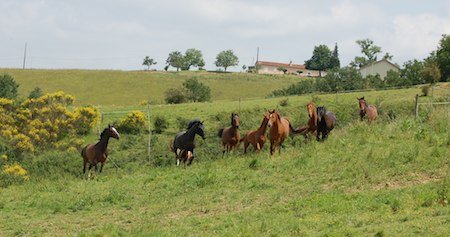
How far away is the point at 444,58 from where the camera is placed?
60.2 meters

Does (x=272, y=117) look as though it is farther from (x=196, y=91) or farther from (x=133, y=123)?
(x=196, y=91)

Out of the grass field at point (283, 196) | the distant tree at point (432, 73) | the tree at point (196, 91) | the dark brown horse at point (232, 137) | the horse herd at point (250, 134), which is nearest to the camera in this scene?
the grass field at point (283, 196)

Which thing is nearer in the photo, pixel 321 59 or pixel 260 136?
pixel 260 136

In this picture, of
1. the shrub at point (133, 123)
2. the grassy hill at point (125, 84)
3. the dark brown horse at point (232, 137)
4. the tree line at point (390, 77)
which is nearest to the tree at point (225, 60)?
the grassy hill at point (125, 84)

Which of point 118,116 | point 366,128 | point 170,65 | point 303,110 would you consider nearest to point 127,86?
point 118,116

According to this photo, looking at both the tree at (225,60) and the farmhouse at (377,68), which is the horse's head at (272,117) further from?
the tree at (225,60)

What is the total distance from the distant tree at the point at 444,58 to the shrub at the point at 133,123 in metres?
37.3

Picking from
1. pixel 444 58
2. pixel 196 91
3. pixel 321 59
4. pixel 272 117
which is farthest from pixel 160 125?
pixel 321 59

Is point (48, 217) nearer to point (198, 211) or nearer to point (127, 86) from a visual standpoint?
point (198, 211)

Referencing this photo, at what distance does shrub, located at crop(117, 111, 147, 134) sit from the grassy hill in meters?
28.5

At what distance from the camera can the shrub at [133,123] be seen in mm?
36037

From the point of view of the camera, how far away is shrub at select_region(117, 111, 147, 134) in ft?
118

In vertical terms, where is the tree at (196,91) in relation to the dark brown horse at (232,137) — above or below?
above

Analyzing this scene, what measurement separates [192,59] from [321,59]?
103 feet
